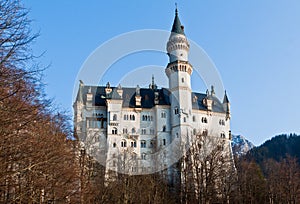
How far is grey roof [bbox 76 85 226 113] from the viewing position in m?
68.9

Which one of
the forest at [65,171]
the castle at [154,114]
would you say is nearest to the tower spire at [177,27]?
the castle at [154,114]

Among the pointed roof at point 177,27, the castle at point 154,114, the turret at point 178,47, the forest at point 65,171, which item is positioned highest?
the pointed roof at point 177,27

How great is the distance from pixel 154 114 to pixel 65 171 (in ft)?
171

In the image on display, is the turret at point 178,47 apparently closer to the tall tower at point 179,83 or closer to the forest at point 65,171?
the tall tower at point 179,83

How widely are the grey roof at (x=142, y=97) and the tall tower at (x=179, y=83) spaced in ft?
9.27

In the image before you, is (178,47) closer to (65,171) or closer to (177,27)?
(177,27)

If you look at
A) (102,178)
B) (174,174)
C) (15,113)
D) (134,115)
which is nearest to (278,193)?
(174,174)

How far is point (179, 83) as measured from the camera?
227ft

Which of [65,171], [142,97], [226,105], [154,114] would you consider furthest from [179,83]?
[65,171]

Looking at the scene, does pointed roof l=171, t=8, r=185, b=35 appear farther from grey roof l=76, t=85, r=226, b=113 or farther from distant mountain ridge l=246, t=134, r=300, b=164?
distant mountain ridge l=246, t=134, r=300, b=164

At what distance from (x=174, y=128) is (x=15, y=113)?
2267 inches

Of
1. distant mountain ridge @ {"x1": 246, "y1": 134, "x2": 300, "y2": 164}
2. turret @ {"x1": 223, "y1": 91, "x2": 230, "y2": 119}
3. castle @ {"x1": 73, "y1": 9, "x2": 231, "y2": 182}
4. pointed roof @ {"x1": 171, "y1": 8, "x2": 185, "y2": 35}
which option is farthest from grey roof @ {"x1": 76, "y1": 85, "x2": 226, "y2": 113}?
distant mountain ridge @ {"x1": 246, "y1": 134, "x2": 300, "y2": 164}

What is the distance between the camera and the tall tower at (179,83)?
219ft

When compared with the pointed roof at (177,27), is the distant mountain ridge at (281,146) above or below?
below
